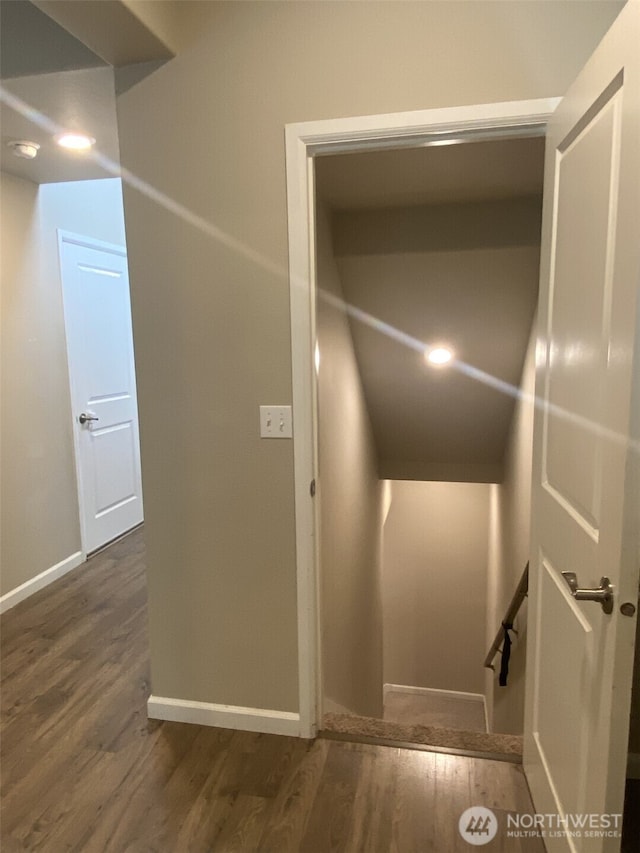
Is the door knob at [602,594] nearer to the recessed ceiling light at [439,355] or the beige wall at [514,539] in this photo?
the beige wall at [514,539]

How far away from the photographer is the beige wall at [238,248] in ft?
5.45

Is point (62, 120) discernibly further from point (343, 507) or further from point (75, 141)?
point (343, 507)

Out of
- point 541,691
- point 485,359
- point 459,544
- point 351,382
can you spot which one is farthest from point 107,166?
point 459,544

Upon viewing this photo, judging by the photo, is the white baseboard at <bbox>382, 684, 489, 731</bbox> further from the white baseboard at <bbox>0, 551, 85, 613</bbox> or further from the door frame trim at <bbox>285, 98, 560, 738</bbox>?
the door frame trim at <bbox>285, 98, 560, 738</bbox>

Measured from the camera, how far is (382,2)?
1.68 metres

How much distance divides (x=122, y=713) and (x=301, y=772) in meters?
0.78

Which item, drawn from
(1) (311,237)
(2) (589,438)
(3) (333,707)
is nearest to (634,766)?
(2) (589,438)

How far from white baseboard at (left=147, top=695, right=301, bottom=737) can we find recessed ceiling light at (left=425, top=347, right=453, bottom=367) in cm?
201

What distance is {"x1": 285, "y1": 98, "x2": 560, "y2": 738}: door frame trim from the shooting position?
1.67 meters

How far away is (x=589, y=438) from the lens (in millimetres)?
1261

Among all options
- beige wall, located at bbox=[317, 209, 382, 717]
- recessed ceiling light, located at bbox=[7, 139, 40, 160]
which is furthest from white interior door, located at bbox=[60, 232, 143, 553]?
beige wall, located at bbox=[317, 209, 382, 717]

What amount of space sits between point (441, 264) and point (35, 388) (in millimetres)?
2348

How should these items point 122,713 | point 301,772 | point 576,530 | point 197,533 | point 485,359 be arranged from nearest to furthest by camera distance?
point 576,530 < point 301,772 < point 197,533 < point 122,713 < point 485,359

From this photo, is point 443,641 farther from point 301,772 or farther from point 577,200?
point 577,200
